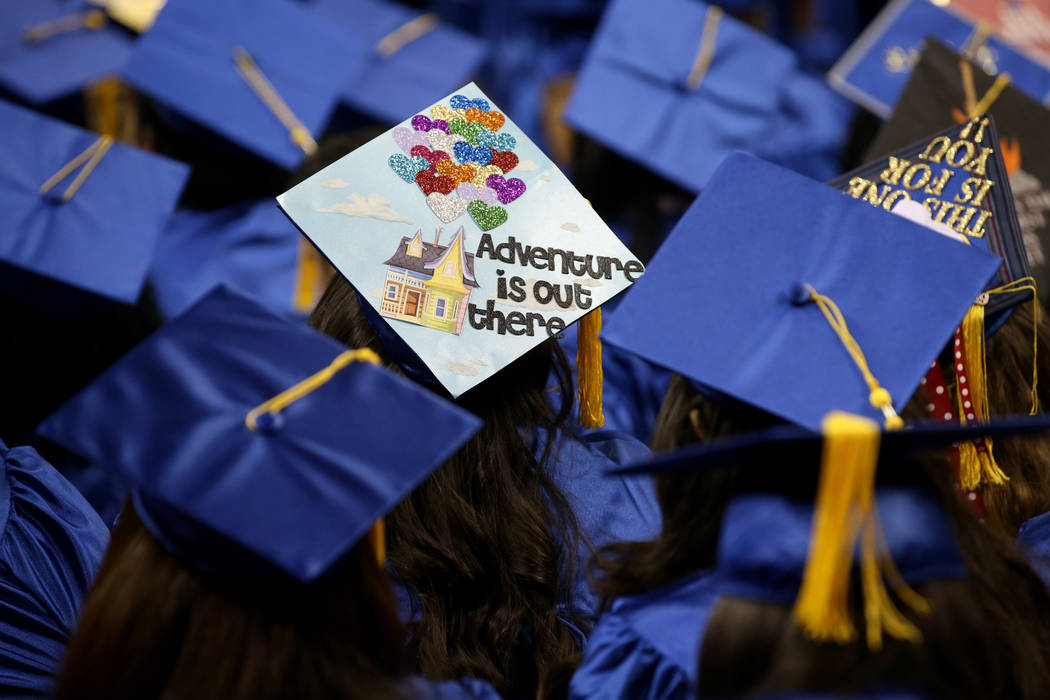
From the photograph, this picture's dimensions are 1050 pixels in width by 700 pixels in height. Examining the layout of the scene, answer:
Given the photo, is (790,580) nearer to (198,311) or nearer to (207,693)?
(207,693)

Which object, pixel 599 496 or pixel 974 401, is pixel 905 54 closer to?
pixel 974 401

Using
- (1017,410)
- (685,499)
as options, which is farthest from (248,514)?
(1017,410)

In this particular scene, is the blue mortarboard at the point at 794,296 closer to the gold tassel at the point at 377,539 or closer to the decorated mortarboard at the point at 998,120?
the gold tassel at the point at 377,539

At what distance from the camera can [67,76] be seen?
2.70 m

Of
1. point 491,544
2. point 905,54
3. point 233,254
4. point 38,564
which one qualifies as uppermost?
point 905,54

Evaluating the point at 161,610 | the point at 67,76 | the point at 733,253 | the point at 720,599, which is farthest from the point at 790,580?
the point at 67,76

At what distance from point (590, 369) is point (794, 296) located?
462 mm

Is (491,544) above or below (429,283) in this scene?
below

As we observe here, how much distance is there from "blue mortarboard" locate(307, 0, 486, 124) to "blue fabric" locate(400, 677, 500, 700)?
1997 mm

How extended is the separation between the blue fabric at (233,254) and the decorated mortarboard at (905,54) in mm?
1618

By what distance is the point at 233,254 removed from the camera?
2.41m

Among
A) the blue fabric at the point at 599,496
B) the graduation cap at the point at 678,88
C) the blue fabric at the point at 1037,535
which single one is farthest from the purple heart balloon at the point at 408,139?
the graduation cap at the point at 678,88

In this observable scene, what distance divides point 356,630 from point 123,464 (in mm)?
289

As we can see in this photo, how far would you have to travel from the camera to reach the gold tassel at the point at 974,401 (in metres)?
1.30
